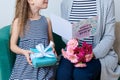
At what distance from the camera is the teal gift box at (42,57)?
138cm

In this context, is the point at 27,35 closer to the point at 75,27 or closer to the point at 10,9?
the point at 75,27

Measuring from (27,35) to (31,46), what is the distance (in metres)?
0.07

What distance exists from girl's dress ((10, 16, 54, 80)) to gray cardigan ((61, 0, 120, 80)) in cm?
29

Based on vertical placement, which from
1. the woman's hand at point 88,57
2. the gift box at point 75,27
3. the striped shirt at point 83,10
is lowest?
the woman's hand at point 88,57

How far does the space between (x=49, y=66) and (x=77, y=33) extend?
0.24 meters

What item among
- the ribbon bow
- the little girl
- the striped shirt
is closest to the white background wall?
the striped shirt

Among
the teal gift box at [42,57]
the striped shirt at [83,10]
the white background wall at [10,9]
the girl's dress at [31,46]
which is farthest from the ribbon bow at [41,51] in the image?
the white background wall at [10,9]

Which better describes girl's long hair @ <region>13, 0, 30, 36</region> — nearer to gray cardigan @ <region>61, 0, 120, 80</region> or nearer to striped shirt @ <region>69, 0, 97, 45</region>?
striped shirt @ <region>69, 0, 97, 45</region>

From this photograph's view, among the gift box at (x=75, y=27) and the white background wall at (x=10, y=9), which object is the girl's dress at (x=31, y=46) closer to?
the gift box at (x=75, y=27)

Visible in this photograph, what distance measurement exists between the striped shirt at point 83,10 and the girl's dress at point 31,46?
8.5 inches

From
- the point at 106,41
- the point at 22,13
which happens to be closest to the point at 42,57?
the point at 22,13

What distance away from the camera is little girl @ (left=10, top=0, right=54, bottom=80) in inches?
58.8

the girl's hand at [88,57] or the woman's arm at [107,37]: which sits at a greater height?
the woman's arm at [107,37]

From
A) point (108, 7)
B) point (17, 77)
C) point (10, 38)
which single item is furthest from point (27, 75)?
point (108, 7)
